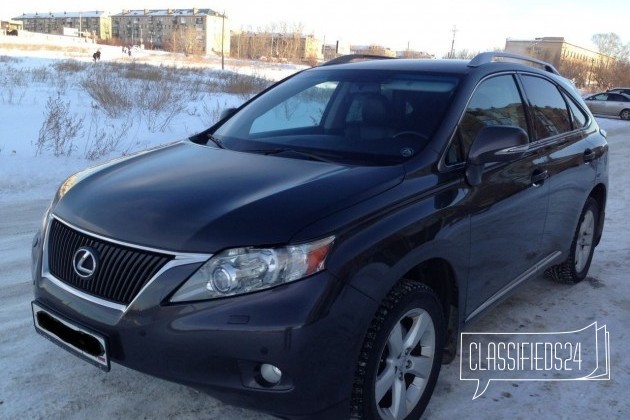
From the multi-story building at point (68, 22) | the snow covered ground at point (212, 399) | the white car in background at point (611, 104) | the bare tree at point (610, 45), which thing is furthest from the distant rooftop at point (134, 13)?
the snow covered ground at point (212, 399)

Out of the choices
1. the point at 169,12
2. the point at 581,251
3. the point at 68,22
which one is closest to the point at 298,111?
the point at 581,251

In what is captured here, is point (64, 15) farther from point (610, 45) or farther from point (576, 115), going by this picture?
point (576, 115)

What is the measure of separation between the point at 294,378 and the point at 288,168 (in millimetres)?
1086

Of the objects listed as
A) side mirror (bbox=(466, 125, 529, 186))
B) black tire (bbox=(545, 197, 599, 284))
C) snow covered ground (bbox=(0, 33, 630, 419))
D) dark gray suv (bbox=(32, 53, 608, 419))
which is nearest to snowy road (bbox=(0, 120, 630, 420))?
snow covered ground (bbox=(0, 33, 630, 419))

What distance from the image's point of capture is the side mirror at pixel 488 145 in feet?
9.46

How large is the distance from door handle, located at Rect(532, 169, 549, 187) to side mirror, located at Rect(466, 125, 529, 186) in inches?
21.6

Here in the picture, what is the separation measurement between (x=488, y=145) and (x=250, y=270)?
152 cm

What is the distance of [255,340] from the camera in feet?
6.54

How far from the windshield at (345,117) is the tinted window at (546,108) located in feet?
2.85

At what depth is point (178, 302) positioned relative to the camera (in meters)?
2.06

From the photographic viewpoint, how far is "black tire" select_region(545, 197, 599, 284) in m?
4.40

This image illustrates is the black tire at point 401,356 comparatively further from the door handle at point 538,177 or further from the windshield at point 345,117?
the door handle at point 538,177

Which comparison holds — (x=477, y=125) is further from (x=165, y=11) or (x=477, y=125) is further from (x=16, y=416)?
(x=165, y=11)

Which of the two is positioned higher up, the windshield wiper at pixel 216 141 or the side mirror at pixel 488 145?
the side mirror at pixel 488 145
